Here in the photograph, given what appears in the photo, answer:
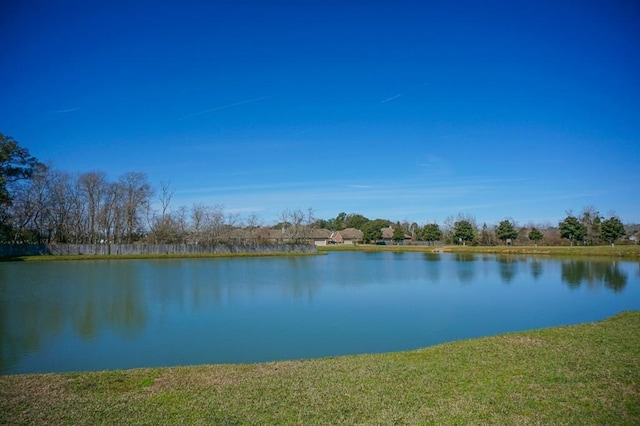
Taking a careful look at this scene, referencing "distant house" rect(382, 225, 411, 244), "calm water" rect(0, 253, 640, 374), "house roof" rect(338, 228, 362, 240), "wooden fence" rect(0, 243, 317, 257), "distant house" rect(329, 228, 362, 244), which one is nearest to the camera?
"calm water" rect(0, 253, 640, 374)

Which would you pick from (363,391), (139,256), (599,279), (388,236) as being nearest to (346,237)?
(388,236)

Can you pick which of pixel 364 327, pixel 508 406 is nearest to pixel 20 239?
pixel 364 327

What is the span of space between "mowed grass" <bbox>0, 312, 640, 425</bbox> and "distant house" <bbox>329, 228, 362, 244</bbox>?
94.6 m

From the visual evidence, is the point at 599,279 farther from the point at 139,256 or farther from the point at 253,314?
the point at 139,256

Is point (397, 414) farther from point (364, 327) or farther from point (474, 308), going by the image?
point (474, 308)

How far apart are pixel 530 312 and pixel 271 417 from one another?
13.8 m

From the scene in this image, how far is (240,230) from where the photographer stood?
7025cm

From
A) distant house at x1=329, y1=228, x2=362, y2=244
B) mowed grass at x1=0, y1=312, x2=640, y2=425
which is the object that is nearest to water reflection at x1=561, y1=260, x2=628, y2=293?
mowed grass at x1=0, y1=312, x2=640, y2=425

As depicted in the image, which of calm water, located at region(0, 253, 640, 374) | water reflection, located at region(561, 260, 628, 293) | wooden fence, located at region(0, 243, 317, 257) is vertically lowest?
water reflection, located at region(561, 260, 628, 293)

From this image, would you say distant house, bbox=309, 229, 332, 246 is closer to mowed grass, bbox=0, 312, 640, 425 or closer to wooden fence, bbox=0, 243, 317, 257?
wooden fence, bbox=0, 243, 317, 257

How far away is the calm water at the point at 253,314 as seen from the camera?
10102 mm

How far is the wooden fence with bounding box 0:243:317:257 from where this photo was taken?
1759 inches

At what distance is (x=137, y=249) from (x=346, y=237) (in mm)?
62731

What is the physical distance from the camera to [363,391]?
20.6 feet
